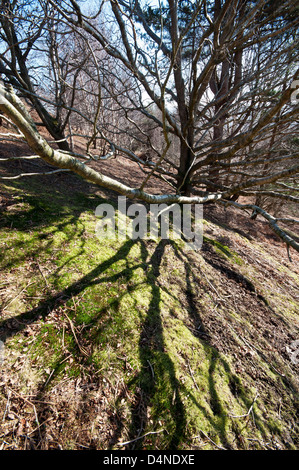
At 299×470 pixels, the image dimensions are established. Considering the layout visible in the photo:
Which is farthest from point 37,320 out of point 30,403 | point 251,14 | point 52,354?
point 251,14

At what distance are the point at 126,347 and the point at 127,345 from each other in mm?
18

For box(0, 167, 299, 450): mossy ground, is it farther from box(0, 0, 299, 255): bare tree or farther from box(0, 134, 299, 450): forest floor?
box(0, 0, 299, 255): bare tree

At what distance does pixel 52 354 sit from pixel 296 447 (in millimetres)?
2102

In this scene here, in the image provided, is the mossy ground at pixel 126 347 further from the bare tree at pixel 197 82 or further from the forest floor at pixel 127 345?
the bare tree at pixel 197 82

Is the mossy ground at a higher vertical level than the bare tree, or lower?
lower

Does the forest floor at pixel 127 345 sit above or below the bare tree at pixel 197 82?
below

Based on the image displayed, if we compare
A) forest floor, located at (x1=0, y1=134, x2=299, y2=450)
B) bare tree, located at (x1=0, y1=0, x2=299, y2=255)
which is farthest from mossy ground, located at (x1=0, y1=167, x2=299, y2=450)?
bare tree, located at (x1=0, y1=0, x2=299, y2=255)

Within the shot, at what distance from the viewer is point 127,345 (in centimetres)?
165

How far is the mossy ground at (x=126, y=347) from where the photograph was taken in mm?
1255

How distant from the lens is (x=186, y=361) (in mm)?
1723

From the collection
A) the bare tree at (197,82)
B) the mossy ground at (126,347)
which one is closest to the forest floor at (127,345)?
the mossy ground at (126,347)

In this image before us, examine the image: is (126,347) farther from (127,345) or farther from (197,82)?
(197,82)

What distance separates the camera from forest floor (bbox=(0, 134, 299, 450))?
1.25m

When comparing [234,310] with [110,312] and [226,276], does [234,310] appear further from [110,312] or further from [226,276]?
[110,312]
